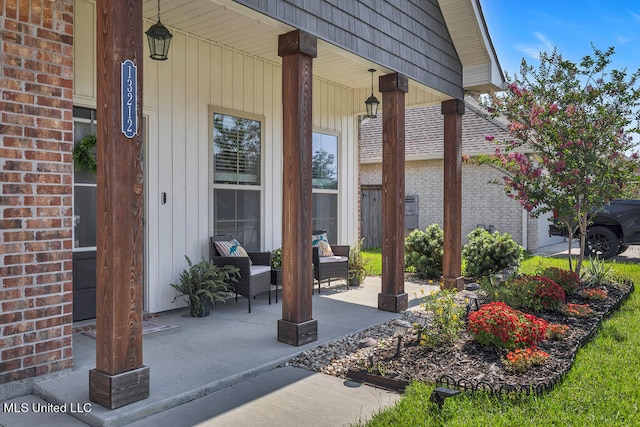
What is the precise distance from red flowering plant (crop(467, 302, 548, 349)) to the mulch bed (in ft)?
0.30

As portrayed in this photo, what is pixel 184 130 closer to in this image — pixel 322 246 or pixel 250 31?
pixel 250 31

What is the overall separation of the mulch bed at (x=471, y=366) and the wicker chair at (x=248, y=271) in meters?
1.92

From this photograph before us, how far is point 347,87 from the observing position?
27.7 feet

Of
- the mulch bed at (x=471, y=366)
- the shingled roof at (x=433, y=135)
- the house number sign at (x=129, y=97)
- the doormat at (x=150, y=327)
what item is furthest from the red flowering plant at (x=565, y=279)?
the shingled roof at (x=433, y=135)

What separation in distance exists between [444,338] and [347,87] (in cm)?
538

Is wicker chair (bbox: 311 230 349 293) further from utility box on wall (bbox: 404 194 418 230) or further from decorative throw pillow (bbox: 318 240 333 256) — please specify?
utility box on wall (bbox: 404 194 418 230)

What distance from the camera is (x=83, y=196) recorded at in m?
4.89

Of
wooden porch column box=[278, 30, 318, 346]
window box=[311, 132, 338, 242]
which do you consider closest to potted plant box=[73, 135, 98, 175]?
wooden porch column box=[278, 30, 318, 346]

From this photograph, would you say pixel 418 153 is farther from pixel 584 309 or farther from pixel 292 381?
pixel 292 381

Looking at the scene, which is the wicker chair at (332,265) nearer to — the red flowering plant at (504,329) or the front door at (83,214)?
the red flowering plant at (504,329)

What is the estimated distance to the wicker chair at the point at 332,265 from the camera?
6688 mm

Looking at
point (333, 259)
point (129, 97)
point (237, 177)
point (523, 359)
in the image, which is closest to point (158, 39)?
point (129, 97)

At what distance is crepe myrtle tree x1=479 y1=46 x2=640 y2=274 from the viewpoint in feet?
21.4

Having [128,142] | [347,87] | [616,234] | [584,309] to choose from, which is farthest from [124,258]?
[616,234]
